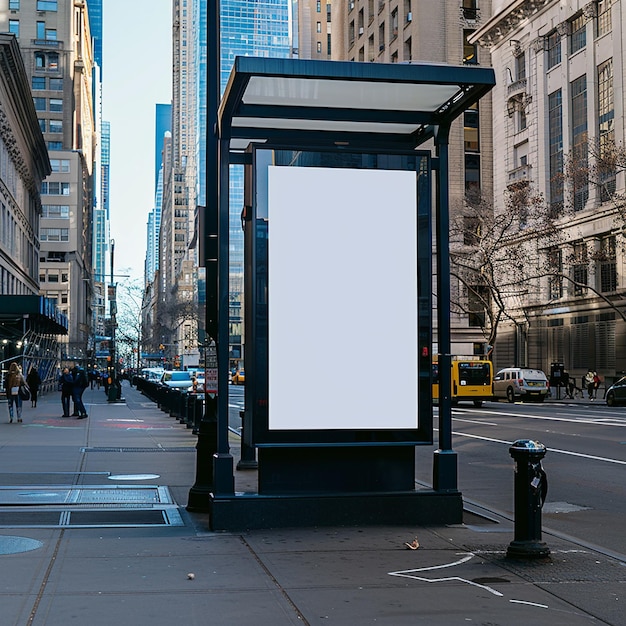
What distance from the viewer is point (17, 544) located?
8547mm

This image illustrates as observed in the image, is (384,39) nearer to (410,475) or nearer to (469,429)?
(469,429)

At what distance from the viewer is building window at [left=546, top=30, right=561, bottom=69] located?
62.7m

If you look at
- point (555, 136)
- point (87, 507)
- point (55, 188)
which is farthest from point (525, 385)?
point (55, 188)

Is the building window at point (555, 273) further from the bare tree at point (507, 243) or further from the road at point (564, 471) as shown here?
the road at point (564, 471)

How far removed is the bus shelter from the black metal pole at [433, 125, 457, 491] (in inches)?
0.9

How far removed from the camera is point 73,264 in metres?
132

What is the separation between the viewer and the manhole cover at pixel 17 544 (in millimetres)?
8258

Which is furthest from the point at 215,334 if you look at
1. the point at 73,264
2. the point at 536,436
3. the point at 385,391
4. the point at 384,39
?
the point at 73,264

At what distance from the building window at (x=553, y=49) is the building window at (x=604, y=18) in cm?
512

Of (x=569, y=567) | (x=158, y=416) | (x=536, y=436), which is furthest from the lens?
(x=158, y=416)

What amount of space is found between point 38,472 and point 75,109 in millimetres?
129458

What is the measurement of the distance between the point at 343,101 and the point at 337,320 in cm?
234

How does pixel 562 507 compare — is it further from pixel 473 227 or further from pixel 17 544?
pixel 473 227

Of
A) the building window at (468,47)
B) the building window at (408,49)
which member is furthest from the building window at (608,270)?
the building window at (408,49)
